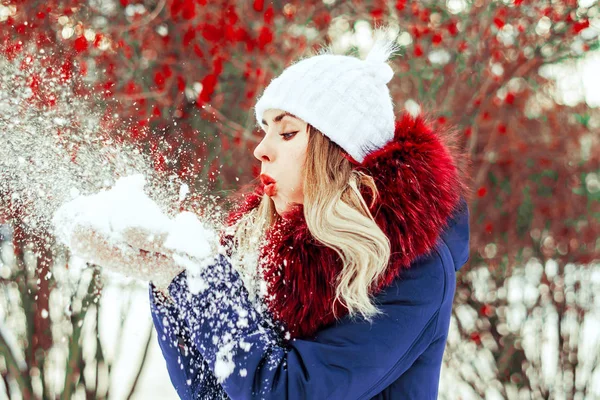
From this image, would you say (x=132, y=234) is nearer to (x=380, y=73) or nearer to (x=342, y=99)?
(x=342, y=99)

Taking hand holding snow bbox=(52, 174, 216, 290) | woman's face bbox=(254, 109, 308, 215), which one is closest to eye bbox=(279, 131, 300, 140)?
woman's face bbox=(254, 109, 308, 215)

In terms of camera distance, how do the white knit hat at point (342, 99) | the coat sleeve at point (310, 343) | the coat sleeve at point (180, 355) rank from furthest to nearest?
1. the white knit hat at point (342, 99)
2. the coat sleeve at point (180, 355)
3. the coat sleeve at point (310, 343)

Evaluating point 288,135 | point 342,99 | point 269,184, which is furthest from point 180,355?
point 342,99

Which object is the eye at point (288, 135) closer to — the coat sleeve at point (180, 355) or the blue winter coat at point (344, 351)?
the blue winter coat at point (344, 351)

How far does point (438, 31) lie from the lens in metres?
4.01

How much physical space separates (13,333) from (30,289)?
1.03 feet

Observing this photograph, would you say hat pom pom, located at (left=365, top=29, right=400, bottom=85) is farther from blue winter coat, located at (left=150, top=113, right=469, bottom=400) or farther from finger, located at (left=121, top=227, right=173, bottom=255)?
finger, located at (left=121, top=227, right=173, bottom=255)

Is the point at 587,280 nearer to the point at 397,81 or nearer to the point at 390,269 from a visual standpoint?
the point at 397,81

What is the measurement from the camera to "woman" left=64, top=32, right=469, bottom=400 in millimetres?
1349

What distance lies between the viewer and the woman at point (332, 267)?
135cm

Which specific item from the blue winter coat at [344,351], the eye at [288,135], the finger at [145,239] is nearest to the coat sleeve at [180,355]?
the blue winter coat at [344,351]

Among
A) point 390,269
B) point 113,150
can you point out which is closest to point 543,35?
point 113,150

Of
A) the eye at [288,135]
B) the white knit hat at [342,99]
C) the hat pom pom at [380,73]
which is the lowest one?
the eye at [288,135]

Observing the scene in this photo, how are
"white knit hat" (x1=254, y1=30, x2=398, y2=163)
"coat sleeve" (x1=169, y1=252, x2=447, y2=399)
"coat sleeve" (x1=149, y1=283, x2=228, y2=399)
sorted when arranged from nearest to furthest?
1. "coat sleeve" (x1=169, y1=252, x2=447, y2=399)
2. "coat sleeve" (x1=149, y1=283, x2=228, y2=399)
3. "white knit hat" (x1=254, y1=30, x2=398, y2=163)
